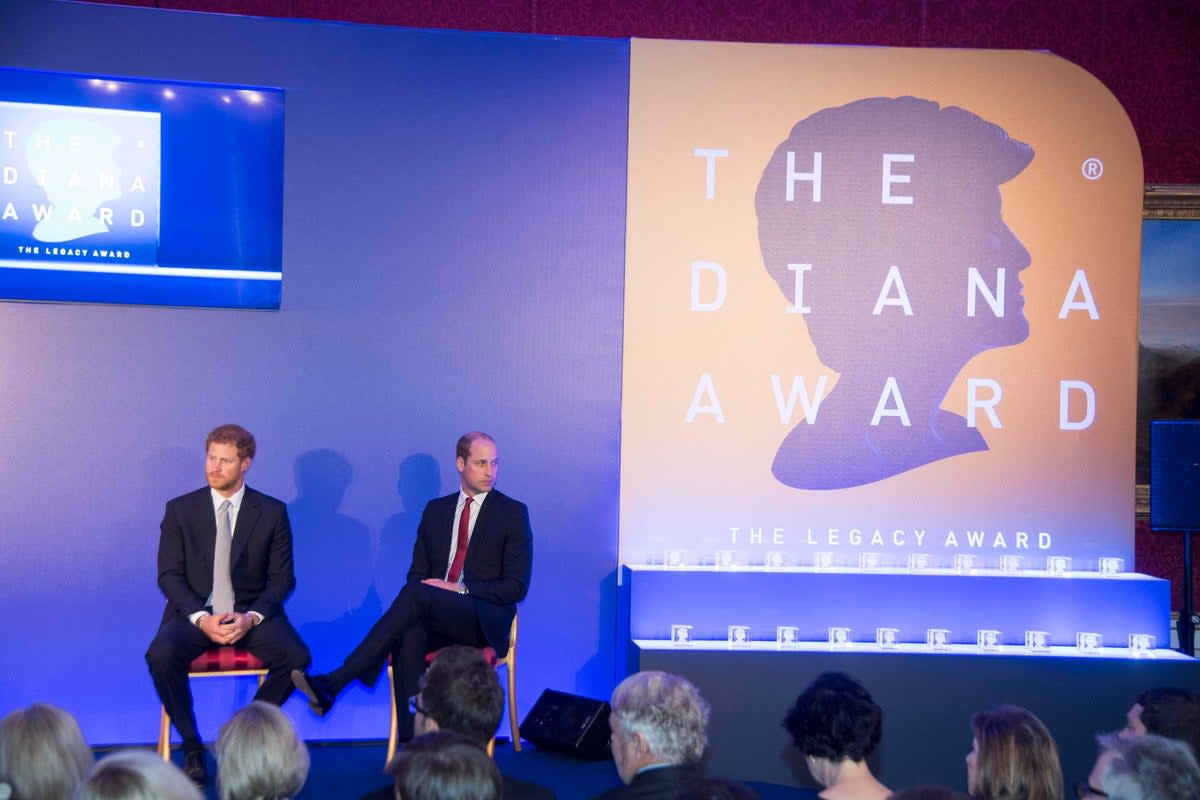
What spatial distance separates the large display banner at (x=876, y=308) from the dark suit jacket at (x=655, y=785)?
2.65m

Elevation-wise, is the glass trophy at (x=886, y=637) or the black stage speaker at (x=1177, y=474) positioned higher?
the black stage speaker at (x=1177, y=474)

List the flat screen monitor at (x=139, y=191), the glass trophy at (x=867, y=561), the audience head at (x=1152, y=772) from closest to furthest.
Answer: the audience head at (x=1152, y=772)
the flat screen monitor at (x=139, y=191)
the glass trophy at (x=867, y=561)

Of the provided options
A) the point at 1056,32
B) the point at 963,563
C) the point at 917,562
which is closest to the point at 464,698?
the point at 917,562

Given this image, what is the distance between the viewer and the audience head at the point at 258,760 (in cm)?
238

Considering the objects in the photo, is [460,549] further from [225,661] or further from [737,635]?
[737,635]

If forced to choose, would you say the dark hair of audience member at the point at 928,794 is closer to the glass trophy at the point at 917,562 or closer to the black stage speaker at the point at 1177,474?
the glass trophy at the point at 917,562

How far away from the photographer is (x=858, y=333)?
5.54 meters

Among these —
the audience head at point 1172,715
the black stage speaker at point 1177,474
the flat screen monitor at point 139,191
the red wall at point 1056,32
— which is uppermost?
the red wall at point 1056,32

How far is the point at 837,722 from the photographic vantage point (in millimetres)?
3076

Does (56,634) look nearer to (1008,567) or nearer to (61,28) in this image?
(61,28)

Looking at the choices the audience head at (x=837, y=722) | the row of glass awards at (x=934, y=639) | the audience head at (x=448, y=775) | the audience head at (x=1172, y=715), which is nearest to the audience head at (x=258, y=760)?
the audience head at (x=448, y=775)

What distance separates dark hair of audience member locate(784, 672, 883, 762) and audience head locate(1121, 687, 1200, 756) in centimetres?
66

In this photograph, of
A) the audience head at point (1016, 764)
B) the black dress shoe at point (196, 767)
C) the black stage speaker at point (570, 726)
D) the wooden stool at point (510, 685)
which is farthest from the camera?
the black stage speaker at point (570, 726)

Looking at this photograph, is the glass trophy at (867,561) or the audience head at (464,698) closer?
the audience head at (464,698)
